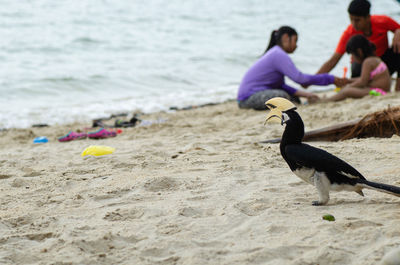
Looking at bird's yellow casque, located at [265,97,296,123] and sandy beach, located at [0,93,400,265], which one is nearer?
sandy beach, located at [0,93,400,265]

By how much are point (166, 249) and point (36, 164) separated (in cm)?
214

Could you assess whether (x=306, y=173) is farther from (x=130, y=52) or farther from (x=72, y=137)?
(x=130, y=52)

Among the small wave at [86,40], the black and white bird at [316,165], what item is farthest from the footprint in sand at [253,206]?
the small wave at [86,40]

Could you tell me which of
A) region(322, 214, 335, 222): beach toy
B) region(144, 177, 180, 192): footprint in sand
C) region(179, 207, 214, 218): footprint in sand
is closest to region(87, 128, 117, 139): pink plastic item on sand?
region(144, 177, 180, 192): footprint in sand

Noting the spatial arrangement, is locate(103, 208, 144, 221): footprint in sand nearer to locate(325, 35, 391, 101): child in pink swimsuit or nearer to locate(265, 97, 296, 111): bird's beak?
locate(265, 97, 296, 111): bird's beak

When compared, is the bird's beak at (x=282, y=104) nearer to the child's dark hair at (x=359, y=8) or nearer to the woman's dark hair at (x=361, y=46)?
the woman's dark hair at (x=361, y=46)

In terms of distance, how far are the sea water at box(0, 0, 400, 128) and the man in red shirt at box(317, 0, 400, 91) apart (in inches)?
104

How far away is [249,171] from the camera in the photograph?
3.18m

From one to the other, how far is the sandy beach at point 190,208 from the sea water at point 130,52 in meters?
3.75

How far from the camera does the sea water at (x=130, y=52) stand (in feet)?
27.8

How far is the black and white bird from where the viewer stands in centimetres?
230

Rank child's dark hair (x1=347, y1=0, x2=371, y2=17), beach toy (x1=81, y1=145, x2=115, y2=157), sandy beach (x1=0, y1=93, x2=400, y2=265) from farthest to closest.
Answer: child's dark hair (x1=347, y1=0, x2=371, y2=17) < beach toy (x1=81, y1=145, x2=115, y2=157) < sandy beach (x1=0, y1=93, x2=400, y2=265)

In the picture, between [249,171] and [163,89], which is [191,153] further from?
[163,89]

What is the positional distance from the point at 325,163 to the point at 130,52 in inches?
438
